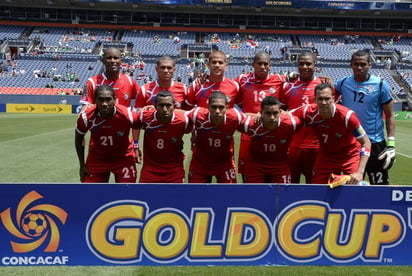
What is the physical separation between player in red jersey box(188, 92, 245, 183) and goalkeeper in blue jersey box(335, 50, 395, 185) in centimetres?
149

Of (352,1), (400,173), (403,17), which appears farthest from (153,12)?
(400,173)

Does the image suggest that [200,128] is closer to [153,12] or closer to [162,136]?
[162,136]

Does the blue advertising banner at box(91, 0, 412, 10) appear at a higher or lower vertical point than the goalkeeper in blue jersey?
lower

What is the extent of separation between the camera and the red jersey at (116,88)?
5473mm

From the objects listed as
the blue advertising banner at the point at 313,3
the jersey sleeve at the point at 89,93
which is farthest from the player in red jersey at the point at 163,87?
the blue advertising banner at the point at 313,3

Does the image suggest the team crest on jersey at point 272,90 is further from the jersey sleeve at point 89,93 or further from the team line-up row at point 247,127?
the jersey sleeve at point 89,93

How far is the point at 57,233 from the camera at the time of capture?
3750mm

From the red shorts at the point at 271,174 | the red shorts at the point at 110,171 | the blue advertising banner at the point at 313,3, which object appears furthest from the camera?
the blue advertising banner at the point at 313,3

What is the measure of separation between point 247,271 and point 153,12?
48.9m

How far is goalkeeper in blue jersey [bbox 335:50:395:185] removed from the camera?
5.00 m

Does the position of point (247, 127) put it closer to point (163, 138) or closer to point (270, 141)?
point (270, 141)

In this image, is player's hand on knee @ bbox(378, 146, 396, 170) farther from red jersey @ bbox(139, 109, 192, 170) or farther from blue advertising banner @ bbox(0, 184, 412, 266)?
red jersey @ bbox(139, 109, 192, 170)

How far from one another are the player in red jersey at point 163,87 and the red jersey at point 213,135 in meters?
A: 0.86

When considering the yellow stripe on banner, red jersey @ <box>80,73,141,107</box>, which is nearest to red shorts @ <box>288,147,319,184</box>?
red jersey @ <box>80,73,141,107</box>
